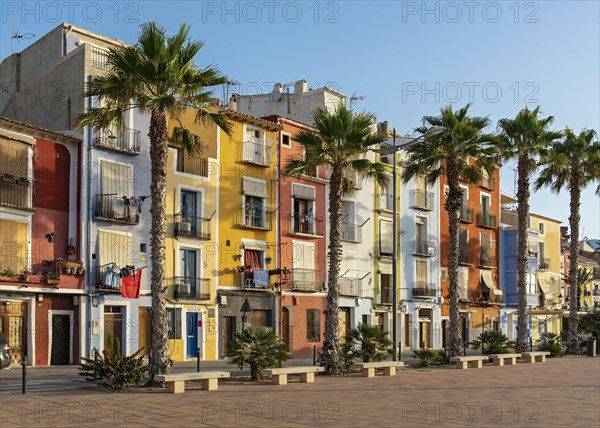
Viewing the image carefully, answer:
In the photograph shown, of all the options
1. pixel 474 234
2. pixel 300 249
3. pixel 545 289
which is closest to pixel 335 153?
pixel 300 249

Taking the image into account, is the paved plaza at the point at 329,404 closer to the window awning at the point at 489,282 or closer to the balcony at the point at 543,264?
the window awning at the point at 489,282

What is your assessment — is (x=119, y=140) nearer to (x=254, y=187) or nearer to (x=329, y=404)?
(x=254, y=187)

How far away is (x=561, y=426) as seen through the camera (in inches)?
581

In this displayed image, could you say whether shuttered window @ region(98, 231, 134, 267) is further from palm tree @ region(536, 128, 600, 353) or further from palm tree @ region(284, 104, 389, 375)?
palm tree @ region(536, 128, 600, 353)

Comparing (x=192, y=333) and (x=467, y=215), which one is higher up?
(x=467, y=215)

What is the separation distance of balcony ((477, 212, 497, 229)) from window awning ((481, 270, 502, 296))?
11.1ft

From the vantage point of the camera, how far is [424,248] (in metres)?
52.1

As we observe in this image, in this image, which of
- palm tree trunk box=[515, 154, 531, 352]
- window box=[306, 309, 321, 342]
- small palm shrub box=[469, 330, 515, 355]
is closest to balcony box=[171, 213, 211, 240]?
window box=[306, 309, 321, 342]

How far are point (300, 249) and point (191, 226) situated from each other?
25.4 feet

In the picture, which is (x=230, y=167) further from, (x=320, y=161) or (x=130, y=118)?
(x=320, y=161)

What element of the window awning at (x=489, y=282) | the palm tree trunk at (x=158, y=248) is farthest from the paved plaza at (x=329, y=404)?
the window awning at (x=489, y=282)

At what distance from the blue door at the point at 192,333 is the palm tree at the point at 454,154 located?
11.4 metres

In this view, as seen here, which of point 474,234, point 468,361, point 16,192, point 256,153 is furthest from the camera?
point 474,234

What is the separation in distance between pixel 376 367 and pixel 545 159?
20146mm
